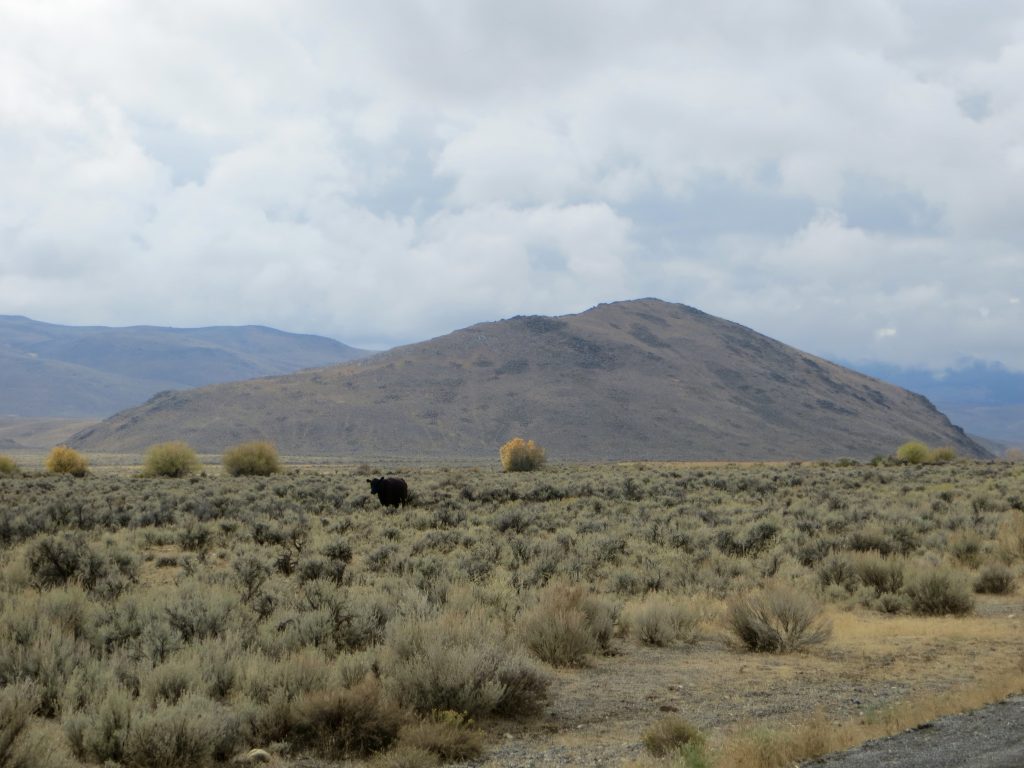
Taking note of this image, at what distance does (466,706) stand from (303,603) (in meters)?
4.09

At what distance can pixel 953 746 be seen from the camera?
5.98 meters

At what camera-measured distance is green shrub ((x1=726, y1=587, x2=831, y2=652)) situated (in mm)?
10836

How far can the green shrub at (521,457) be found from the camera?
63.0 metres

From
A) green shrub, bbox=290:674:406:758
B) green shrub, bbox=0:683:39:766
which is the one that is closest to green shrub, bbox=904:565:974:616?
green shrub, bbox=290:674:406:758

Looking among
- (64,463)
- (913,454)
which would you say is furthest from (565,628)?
(913,454)

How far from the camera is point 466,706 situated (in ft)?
25.3

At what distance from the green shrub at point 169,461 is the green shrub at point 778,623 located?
49612 mm

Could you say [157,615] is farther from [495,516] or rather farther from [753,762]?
[495,516]

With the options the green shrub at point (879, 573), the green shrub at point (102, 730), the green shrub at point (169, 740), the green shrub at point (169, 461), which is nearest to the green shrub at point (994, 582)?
the green shrub at point (879, 573)

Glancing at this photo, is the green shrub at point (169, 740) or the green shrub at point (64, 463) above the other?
the green shrub at point (169, 740)

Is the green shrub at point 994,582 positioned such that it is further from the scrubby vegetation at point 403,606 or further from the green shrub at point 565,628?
the green shrub at point 565,628

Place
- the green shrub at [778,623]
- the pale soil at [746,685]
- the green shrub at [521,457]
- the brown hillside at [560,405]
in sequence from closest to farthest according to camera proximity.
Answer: the pale soil at [746,685] → the green shrub at [778,623] → the green shrub at [521,457] → the brown hillside at [560,405]

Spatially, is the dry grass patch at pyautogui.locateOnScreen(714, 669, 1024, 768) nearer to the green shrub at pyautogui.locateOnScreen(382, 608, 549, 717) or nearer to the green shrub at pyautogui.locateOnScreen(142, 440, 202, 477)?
the green shrub at pyautogui.locateOnScreen(382, 608, 549, 717)

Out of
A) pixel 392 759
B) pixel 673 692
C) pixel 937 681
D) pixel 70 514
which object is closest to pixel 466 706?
pixel 392 759
